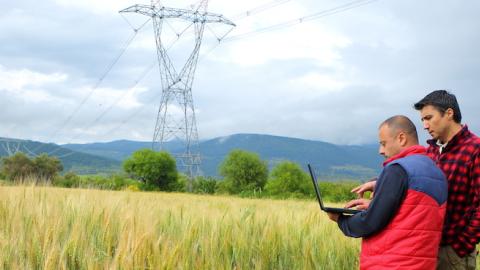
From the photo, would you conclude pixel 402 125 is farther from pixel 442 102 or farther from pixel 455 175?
pixel 455 175

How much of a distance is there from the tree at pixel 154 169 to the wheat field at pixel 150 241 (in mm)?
53102

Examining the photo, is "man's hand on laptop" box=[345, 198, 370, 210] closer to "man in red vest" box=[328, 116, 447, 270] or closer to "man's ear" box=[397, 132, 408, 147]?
"man in red vest" box=[328, 116, 447, 270]

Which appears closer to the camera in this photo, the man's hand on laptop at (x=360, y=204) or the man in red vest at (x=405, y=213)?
the man in red vest at (x=405, y=213)

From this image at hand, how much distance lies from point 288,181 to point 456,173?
50.7 metres

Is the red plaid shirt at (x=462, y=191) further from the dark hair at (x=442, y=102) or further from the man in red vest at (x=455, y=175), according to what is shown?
the dark hair at (x=442, y=102)

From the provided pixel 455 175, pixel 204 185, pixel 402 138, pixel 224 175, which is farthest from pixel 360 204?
pixel 224 175

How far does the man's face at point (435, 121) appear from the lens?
3529 millimetres

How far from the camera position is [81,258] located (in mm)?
3469

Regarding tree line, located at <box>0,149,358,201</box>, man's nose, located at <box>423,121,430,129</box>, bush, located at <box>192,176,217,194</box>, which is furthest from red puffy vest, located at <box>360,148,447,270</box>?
tree line, located at <box>0,149,358,201</box>

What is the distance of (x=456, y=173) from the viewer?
11.5 feet

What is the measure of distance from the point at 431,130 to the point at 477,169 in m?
0.38

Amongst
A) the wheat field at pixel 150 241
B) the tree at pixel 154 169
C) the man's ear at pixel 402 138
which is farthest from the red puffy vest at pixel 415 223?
the tree at pixel 154 169

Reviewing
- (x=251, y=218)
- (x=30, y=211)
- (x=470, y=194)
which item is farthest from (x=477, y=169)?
(x=30, y=211)

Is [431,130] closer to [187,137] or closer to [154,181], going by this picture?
[187,137]
